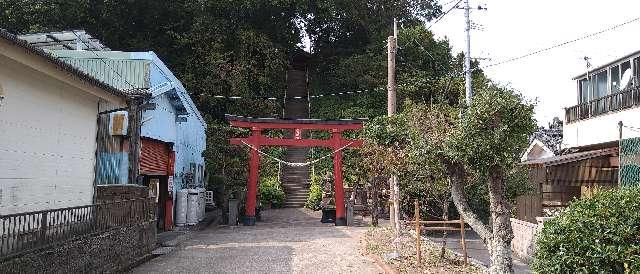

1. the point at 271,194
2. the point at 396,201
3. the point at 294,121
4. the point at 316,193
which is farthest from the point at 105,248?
the point at 271,194

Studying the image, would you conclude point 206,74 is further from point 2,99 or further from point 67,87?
point 2,99

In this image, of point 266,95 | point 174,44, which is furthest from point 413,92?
point 174,44

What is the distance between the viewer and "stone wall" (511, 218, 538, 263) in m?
13.3

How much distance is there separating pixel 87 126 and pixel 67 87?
1286 millimetres

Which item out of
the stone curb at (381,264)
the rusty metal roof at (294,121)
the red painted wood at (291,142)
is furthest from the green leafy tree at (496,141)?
the rusty metal roof at (294,121)

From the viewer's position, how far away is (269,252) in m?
14.0

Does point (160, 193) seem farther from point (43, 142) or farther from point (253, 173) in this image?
point (43, 142)

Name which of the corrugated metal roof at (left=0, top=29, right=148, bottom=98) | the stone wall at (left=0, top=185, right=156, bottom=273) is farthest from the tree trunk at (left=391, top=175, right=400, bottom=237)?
the corrugated metal roof at (left=0, top=29, right=148, bottom=98)

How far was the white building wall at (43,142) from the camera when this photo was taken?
8508mm

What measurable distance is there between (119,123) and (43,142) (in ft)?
18.0

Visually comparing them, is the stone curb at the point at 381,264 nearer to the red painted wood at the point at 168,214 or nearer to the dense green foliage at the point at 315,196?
the red painted wood at the point at 168,214

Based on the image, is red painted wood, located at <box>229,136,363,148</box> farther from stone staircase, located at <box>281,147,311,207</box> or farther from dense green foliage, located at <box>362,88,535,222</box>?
dense green foliage, located at <box>362,88,535,222</box>

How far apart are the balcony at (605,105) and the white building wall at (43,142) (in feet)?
51.3

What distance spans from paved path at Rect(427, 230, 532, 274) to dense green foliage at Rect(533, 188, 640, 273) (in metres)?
5.17
